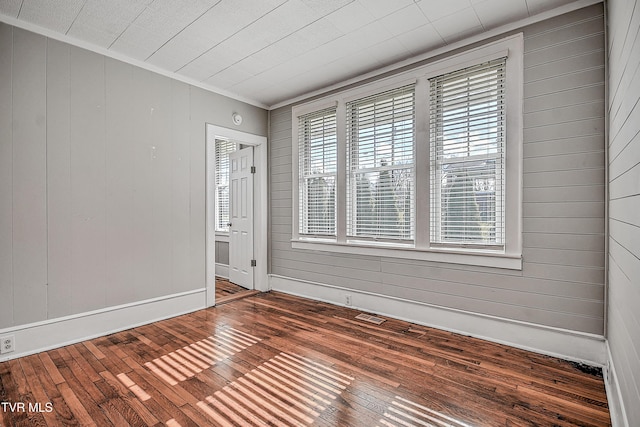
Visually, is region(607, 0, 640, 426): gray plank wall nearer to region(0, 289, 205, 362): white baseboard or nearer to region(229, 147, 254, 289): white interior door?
region(0, 289, 205, 362): white baseboard

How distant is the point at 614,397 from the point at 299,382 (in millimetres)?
1861

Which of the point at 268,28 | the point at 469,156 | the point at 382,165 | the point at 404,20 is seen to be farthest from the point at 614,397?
the point at 268,28

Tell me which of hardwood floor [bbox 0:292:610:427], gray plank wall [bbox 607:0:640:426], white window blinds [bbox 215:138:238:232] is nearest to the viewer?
gray plank wall [bbox 607:0:640:426]

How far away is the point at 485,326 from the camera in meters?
2.91

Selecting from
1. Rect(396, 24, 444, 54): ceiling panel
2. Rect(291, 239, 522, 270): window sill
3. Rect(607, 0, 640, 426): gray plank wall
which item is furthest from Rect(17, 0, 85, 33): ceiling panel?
Rect(607, 0, 640, 426): gray plank wall

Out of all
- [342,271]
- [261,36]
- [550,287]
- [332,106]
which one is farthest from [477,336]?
[261,36]

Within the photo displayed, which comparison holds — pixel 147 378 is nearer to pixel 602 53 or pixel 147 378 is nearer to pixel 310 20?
pixel 310 20

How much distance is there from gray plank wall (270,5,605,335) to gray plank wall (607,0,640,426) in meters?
0.22

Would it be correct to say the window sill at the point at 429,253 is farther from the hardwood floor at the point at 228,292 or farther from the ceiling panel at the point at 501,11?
the ceiling panel at the point at 501,11

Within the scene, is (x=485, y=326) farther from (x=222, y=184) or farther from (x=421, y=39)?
(x=222, y=184)

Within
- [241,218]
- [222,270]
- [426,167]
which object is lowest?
[222,270]

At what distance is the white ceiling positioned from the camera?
97.0 inches

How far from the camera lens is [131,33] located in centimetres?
281

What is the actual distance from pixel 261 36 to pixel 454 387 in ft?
10.5
